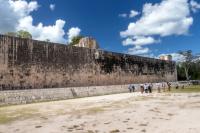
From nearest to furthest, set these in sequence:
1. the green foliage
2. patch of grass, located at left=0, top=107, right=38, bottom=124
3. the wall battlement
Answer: patch of grass, located at left=0, top=107, right=38, bottom=124, the wall battlement, the green foliage

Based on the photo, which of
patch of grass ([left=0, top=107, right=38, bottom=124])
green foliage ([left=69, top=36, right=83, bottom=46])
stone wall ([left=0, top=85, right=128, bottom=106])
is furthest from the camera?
green foliage ([left=69, top=36, right=83, bottom=46])

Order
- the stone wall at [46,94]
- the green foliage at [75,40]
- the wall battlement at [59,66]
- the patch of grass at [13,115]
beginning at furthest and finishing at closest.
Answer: the green foliage at [75,40] → the wall battlement at [59,66] → the stone wall at [46,94] → the patch of grass at [13,115]

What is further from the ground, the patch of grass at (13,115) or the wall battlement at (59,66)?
the wall battlement at (59,66)

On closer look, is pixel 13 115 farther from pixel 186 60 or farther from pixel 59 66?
pixel 186 60

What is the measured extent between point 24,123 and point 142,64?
75.3ft

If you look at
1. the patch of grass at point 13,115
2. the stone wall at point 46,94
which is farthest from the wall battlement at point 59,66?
the patch of grass at point 13,115

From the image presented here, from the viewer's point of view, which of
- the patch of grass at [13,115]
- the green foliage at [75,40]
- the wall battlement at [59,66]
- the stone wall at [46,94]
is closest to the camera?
the patch of grass at [13,115]

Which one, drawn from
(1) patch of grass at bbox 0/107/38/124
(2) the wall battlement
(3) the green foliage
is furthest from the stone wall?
(3) the green foliage

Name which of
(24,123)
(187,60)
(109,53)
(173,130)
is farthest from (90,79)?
(187,60)

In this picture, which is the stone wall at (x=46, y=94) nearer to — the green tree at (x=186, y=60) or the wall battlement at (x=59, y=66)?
the wall battlement at (x=59, y=66)

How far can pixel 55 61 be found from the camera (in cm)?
1922

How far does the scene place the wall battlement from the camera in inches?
640

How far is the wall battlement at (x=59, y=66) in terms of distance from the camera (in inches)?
640

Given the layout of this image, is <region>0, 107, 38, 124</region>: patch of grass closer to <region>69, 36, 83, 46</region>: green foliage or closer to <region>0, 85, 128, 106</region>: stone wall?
<region>0, 85, 128, 106</region>: stone wall
